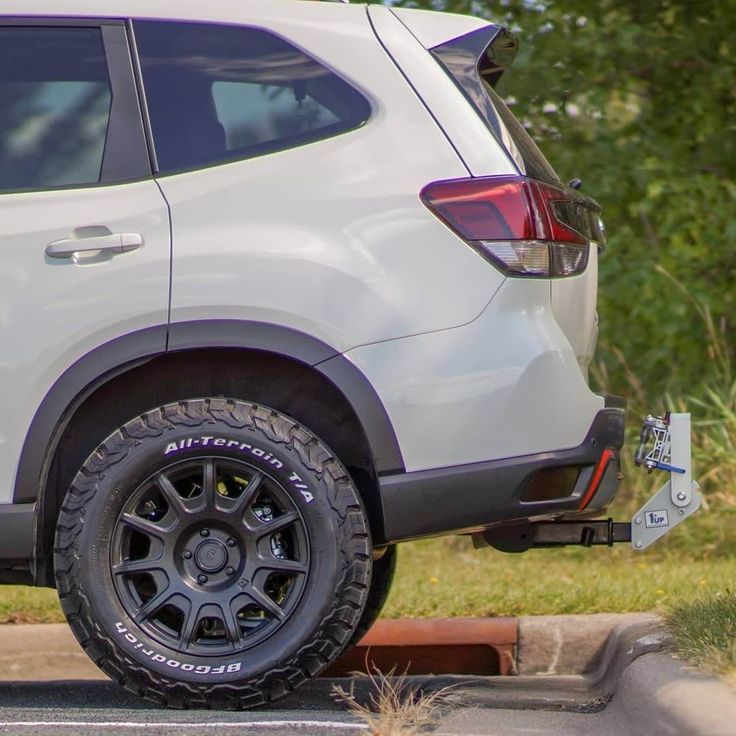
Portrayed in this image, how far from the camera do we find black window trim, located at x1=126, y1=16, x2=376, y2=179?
411 centimetres

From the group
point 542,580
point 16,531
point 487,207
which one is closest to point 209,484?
point 16,531

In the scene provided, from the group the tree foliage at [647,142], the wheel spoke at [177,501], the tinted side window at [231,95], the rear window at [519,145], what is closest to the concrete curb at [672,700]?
the wheel spoke at [177,501]

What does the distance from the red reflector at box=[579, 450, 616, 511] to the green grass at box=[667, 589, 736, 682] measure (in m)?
0.49

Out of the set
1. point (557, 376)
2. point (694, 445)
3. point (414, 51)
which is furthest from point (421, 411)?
point (694, 445)

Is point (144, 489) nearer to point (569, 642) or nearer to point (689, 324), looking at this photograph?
point (569, 642)

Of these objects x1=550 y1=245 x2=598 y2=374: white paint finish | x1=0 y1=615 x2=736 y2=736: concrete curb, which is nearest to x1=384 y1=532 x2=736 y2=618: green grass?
x1=0 y1=615 x2=736 y2=736: concrete curb

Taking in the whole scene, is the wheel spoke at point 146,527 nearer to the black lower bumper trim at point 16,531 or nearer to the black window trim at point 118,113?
the black lower bumper trim at point 16,531

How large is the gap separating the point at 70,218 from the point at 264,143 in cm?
58

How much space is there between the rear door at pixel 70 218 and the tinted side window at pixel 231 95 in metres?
0.08

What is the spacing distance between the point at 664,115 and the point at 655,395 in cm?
180

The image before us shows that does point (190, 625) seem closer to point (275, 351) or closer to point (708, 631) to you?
point (275, 351)

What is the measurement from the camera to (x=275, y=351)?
13.1 ft

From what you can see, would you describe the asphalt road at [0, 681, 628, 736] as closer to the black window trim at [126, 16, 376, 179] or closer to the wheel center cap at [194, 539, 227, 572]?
the wheel center cap at [194, 539, 227, 572]

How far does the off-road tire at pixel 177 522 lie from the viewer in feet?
13.1
